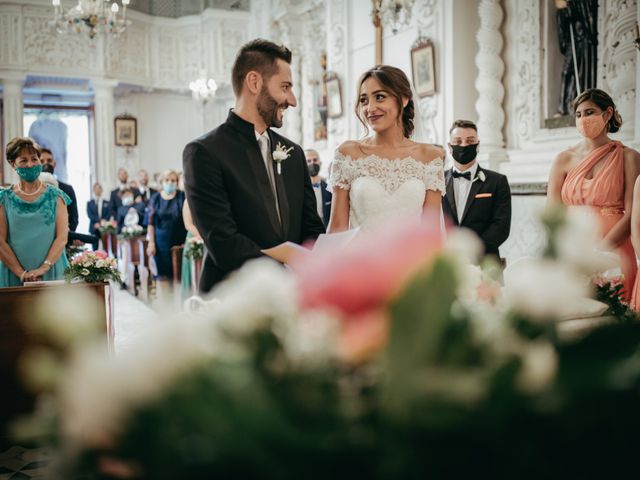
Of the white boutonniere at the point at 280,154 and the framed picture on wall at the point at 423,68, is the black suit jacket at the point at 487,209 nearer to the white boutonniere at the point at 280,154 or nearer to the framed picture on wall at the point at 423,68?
the white boutonniere at the point at 280,154

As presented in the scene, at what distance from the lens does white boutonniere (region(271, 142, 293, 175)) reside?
2.46m

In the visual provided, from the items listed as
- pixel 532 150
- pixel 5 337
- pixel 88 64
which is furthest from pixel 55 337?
pixel 88 64

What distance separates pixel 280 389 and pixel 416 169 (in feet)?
8.87

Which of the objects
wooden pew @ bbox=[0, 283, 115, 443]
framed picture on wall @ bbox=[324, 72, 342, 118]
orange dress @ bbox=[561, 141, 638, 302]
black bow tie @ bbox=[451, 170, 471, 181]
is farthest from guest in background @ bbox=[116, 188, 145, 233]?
orange dress @ bbox=[561, 141, 638, 302]

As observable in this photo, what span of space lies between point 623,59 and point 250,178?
4.92 metres

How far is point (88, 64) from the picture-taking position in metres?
15.7

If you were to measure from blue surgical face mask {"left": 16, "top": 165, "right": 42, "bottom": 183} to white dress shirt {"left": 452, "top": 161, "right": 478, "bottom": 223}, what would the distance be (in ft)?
10.1

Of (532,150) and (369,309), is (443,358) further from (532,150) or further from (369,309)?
(532,150)

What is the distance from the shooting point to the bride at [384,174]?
315 centimetres

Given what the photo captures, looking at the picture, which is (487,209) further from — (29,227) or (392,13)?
(392,13)

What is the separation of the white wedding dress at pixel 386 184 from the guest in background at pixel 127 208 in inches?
329

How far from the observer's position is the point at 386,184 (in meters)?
3.17

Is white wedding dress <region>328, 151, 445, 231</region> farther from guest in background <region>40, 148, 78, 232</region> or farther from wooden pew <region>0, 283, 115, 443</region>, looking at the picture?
guest in background <region>40, 148, 78, 232</region>

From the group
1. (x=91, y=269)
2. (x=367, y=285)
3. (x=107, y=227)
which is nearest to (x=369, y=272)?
(x=367, y=285)
